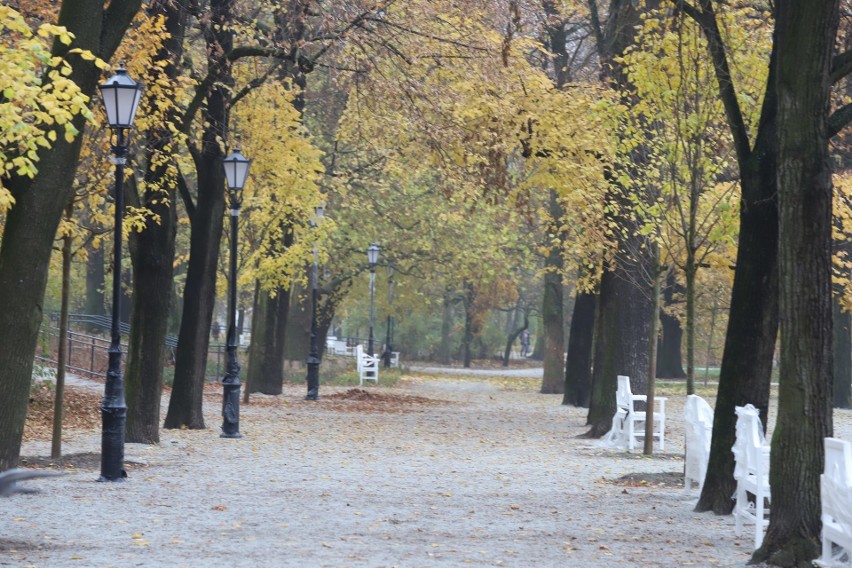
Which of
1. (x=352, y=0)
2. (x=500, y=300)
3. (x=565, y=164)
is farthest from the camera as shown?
(x=500, y=300)

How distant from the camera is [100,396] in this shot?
28.1 m

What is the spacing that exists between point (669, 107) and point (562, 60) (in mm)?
16890

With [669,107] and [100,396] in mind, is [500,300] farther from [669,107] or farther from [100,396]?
[669,107]

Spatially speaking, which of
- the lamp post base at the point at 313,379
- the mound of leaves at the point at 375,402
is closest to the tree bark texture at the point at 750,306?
the mound of leaves at the point at 375,402

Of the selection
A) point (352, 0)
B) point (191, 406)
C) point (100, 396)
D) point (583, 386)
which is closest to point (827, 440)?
point (352, 0)

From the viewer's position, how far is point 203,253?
21.2m

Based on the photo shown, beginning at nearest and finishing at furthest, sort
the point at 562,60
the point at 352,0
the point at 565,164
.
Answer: the point at 352,0 < the point at 565,164 < the point at 562,60

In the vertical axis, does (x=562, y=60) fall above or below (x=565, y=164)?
above

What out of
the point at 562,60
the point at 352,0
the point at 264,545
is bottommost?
the point at 264,545

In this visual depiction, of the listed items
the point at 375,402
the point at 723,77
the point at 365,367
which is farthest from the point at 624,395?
the point at 365,367

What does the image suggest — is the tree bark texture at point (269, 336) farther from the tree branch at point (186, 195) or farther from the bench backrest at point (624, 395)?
the bench backrest at point (624, 395)

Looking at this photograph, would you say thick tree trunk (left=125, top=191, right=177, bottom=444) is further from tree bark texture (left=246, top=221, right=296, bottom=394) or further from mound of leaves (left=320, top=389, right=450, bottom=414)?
tree bark texture (left=246, top=221, right=296, bottom=394)

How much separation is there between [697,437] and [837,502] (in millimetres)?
5671

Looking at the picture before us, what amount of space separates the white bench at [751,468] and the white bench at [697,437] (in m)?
1.75
